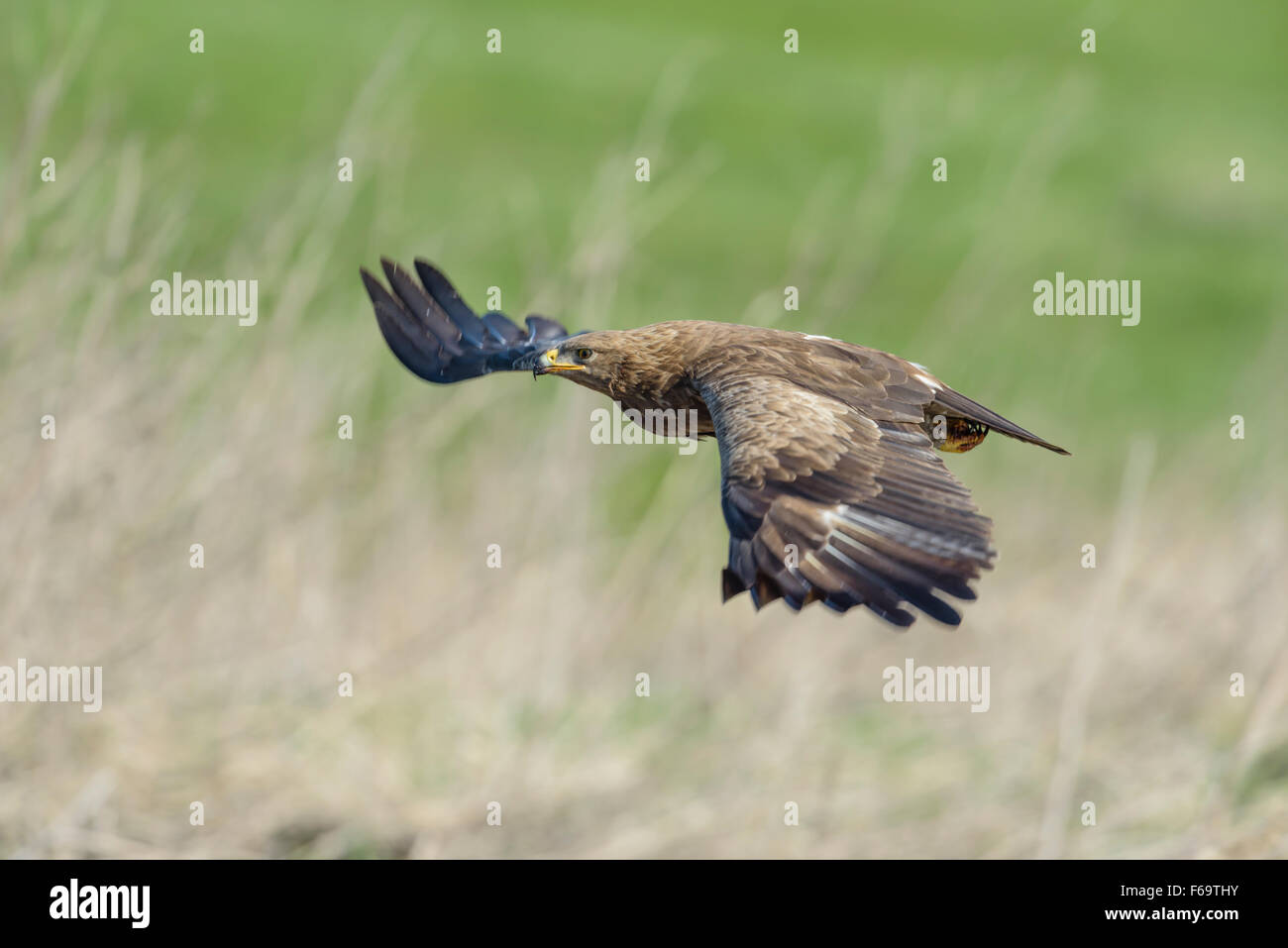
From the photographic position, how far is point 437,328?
711cm

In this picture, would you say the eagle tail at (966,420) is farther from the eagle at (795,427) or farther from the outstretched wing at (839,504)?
the outstretched wing at (839,504)

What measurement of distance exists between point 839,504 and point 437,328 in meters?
2.77

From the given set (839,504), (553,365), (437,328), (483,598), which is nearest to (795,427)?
(839,504)

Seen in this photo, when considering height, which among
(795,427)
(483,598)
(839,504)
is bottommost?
(483,598)

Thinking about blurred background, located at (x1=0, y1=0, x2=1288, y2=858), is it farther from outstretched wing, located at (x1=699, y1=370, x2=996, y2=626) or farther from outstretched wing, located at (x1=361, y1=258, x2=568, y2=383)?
outstretched wing, located at (x1=699, y1=370, x2=996, y2=626)

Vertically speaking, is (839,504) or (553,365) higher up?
(553,365)

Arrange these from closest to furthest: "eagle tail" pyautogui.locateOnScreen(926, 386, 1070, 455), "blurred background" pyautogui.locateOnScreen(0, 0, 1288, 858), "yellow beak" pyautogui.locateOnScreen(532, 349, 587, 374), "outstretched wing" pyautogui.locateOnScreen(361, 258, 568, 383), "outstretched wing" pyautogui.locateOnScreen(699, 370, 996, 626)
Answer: "outstretched wing" pyautogui.locateOnScreen(699, 370, 996, 626) < "eagle tail" pyautogui.locateOnScreen(926, 386, 1070, 455) < "yellow beak" pyautogui.locateOnScreen(532, 349, 587, 374) < "outstretched wing" pyautogui.locateOnScreen(361, 258, 568, 383) < "blurred background" pyautogui.locateOnScreen(0, 0, 1288, 858)

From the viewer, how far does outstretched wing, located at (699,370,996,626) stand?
448 centimetres

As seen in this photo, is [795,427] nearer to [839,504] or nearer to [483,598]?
[839,504]

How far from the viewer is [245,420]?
7574 mm

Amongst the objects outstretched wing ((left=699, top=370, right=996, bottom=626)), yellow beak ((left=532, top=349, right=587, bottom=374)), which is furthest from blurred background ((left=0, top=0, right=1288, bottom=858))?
outstretched wing ((left=699, top=370, right=996, bottom=626))

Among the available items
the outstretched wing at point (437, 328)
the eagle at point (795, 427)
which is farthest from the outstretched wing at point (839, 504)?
the outstretched wing at point (437, 328)

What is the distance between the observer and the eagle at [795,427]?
4.54 meters
